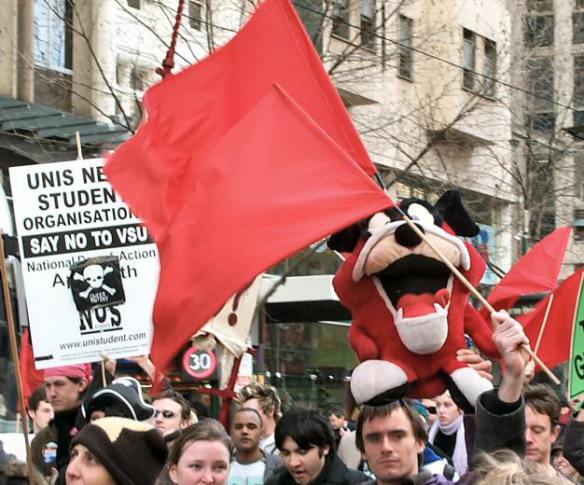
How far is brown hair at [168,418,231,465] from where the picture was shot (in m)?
6.03

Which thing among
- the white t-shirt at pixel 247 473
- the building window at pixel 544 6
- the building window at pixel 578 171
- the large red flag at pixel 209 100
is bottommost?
the building window at pixel 578 171

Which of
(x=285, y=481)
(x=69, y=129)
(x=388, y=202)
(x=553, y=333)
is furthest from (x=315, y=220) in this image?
(x=69, y=129)

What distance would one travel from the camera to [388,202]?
18.3 feet

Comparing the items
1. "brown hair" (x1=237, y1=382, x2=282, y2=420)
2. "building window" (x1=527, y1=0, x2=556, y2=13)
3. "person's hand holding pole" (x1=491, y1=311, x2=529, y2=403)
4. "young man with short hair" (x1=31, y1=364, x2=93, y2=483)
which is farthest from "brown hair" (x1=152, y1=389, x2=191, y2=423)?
"building window" (x1=527, y1=0, x2=556, y2=13)

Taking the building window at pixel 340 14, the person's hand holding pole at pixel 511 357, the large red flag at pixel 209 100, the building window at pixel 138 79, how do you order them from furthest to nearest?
1. the building window at pixel 138 79
2. the building window at pixel 340 14
3. the large red flag at pixel 209 100
4. the person's hand holding pole at pixel 511 357

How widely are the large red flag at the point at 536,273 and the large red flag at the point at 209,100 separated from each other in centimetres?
323

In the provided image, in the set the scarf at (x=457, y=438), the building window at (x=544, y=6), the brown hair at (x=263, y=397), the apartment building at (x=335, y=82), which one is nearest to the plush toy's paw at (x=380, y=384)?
the scarf at (x=457, y=438)

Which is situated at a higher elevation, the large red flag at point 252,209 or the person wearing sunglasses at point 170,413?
the large red flag at point 252,209

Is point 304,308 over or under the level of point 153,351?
under

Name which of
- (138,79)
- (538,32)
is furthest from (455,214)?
(538,32)

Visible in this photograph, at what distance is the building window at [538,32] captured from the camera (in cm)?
2155

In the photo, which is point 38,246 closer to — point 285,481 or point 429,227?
point 285,481

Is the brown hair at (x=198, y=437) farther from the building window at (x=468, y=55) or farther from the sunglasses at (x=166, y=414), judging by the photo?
the building window at (x=468, y=55)

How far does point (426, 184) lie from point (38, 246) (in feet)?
33.2
